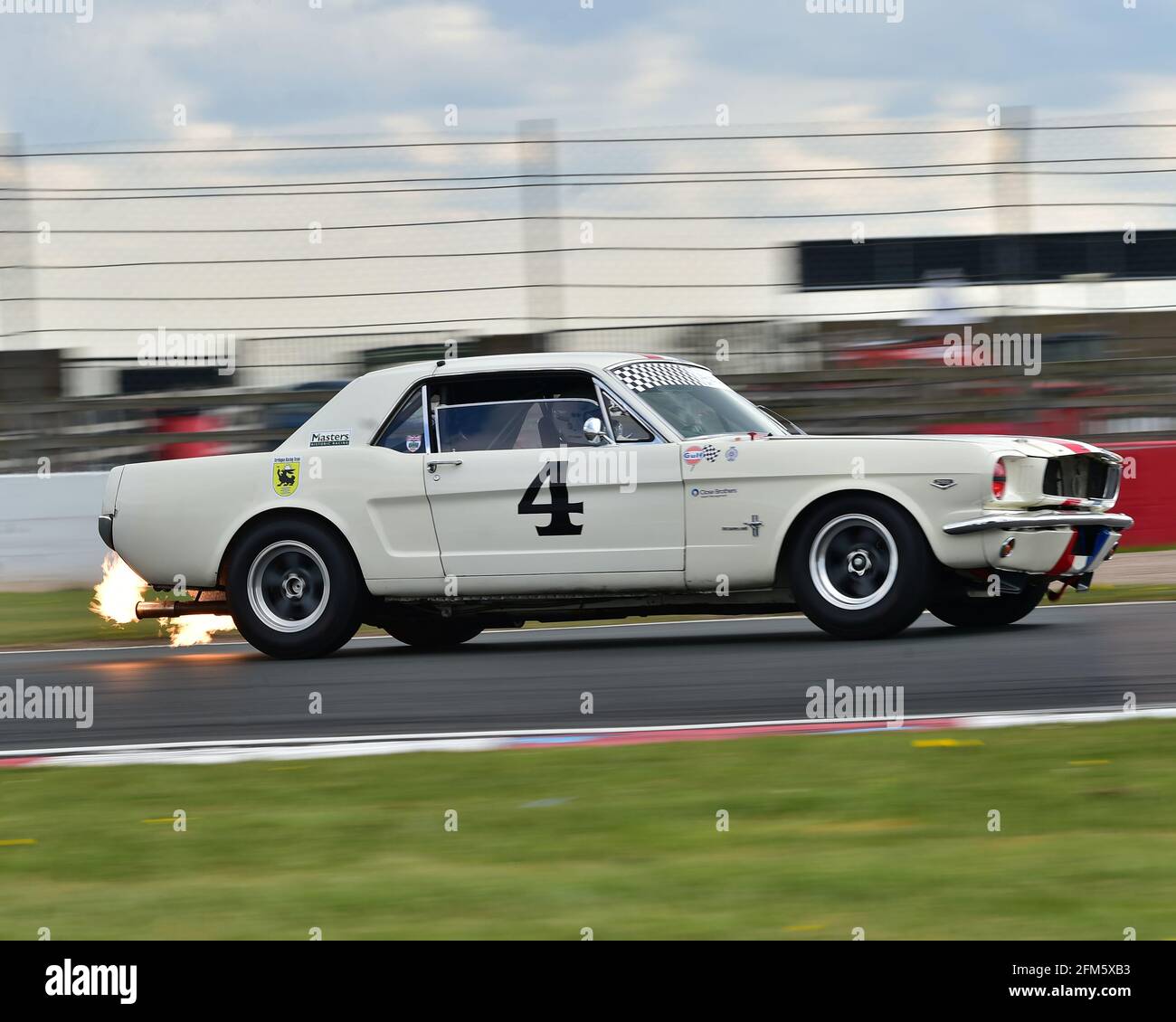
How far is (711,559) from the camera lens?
814 cm

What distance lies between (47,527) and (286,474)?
489 cm

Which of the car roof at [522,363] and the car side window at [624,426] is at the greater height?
the car roof at [522,363]

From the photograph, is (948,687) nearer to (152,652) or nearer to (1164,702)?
(1164,702)

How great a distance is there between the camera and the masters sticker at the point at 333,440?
28.9 ft

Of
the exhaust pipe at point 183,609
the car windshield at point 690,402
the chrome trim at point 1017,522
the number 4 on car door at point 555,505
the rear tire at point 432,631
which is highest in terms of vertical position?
the car windshield at point 690,402

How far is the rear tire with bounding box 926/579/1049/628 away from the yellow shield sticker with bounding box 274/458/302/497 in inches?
128

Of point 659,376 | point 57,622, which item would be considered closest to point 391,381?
point 659,376

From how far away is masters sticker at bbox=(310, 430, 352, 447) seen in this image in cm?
880

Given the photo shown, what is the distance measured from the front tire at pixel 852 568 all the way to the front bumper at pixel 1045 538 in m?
0.27

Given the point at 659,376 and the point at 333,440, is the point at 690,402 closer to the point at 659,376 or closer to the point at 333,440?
the point at 659,376

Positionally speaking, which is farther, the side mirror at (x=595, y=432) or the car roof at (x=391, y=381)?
the car roof at (x=391, y=381)

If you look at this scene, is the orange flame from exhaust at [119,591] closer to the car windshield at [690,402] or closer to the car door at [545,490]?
the car door at [545,490]

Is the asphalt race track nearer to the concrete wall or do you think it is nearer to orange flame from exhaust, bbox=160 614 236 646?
orange flame from exhaust, bbox=160 614 236 646

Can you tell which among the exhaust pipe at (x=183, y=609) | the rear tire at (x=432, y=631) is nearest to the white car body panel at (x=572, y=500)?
the exhaust pipe at (x=183, y=609)
